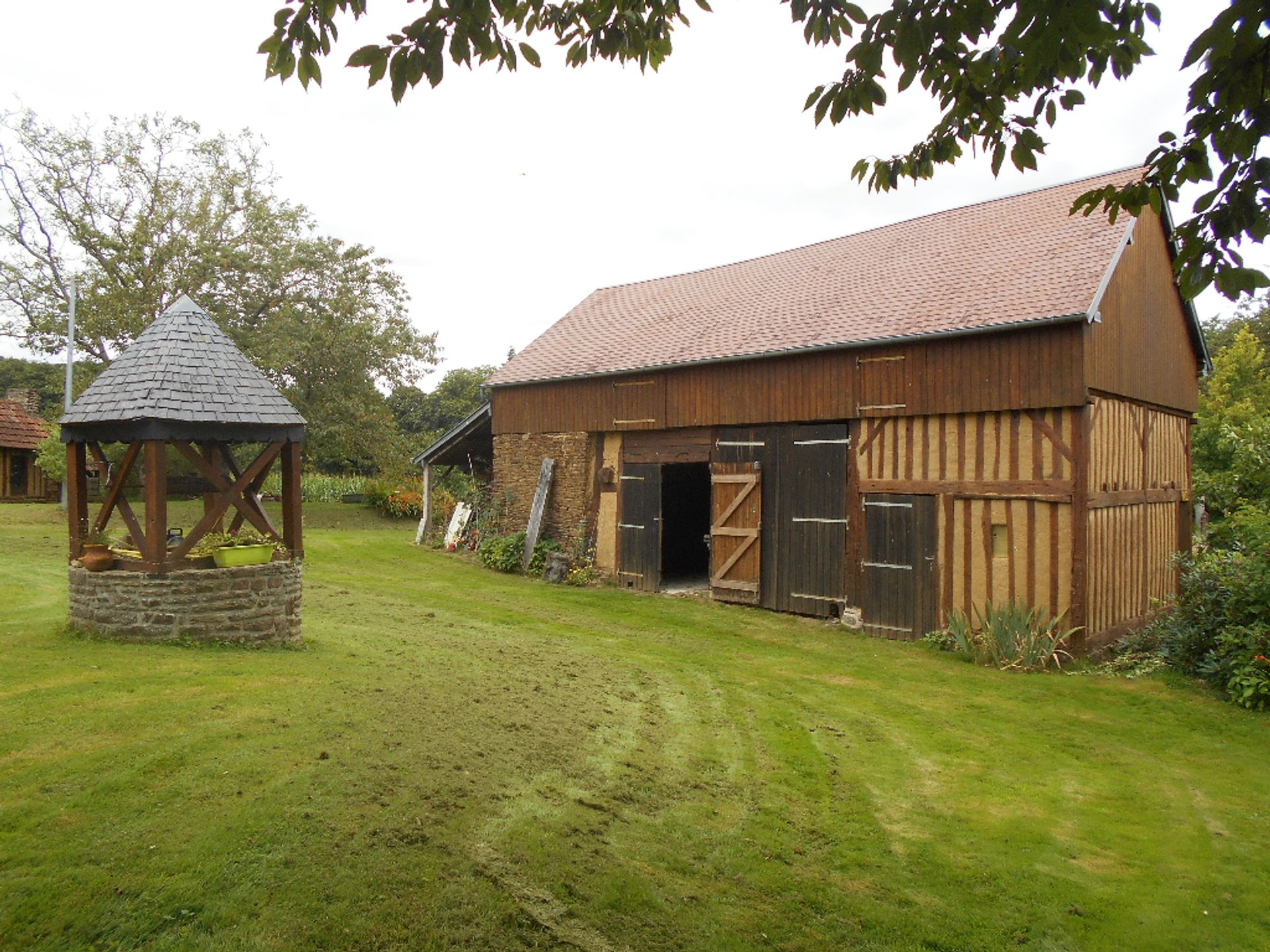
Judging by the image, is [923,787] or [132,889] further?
[923,787]

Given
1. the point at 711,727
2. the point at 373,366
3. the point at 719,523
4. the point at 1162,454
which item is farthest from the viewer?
the point at 373,366

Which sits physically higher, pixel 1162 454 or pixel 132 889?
pixel 1162 454

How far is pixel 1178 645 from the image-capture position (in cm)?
1055

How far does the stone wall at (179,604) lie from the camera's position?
7543mm

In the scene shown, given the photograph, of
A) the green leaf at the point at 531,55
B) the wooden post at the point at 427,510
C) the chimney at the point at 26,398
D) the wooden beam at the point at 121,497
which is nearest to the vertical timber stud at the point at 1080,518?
the green leaf at the point at 531,55

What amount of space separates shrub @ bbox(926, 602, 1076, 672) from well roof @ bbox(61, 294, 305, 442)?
8.98 metres

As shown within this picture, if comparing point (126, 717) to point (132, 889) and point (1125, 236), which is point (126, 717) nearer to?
point (132, 889)

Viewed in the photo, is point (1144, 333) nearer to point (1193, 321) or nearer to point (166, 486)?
point (1193, 321)

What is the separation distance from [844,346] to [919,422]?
1.71m

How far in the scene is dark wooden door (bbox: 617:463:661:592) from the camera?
53.1 ft

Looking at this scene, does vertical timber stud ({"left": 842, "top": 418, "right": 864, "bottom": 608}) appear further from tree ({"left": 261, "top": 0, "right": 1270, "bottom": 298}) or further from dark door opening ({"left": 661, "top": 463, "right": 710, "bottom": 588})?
tree ({"left": 261, "top": 0, "right": 1270, "bottom": 298})

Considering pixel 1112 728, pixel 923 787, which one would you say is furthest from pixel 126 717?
pixel 1112 728

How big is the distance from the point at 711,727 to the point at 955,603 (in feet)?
19.5

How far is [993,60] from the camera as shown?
4953 millimetres
